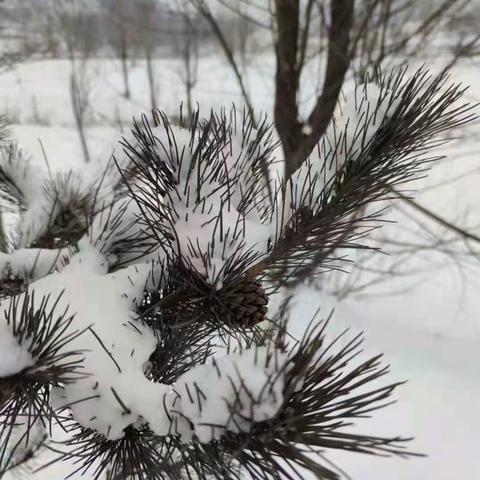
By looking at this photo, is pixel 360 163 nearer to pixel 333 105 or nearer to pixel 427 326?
pixel 333 105

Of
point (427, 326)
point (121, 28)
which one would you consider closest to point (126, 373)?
point (427, 326)

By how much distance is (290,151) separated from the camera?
911 mm

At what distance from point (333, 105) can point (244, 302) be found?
432mm

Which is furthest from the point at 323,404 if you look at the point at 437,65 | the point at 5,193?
the point at 437,65

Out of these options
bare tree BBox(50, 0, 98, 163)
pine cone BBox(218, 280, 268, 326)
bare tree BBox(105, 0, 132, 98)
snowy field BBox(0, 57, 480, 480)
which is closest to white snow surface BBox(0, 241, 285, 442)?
pine cone BBox(218, 280, 268, 326)

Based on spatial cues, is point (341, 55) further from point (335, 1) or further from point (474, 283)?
point (474, 283)

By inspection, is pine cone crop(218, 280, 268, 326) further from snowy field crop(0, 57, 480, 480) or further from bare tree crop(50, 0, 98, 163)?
bare tree crop(50, 0, 98, 163)

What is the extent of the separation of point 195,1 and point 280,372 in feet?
3.98

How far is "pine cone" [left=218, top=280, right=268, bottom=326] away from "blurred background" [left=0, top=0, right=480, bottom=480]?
0.04 metres

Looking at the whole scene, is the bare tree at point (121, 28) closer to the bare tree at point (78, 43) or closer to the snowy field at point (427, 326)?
the bare tree at point (78, 43)

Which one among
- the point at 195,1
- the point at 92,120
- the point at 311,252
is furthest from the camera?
the point at 92,120

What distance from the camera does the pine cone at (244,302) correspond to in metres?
0.26

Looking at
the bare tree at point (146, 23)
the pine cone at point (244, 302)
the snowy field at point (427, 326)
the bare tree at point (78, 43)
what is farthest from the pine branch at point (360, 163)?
the bare tree at point (78, 43)

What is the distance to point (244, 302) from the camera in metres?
0.26
